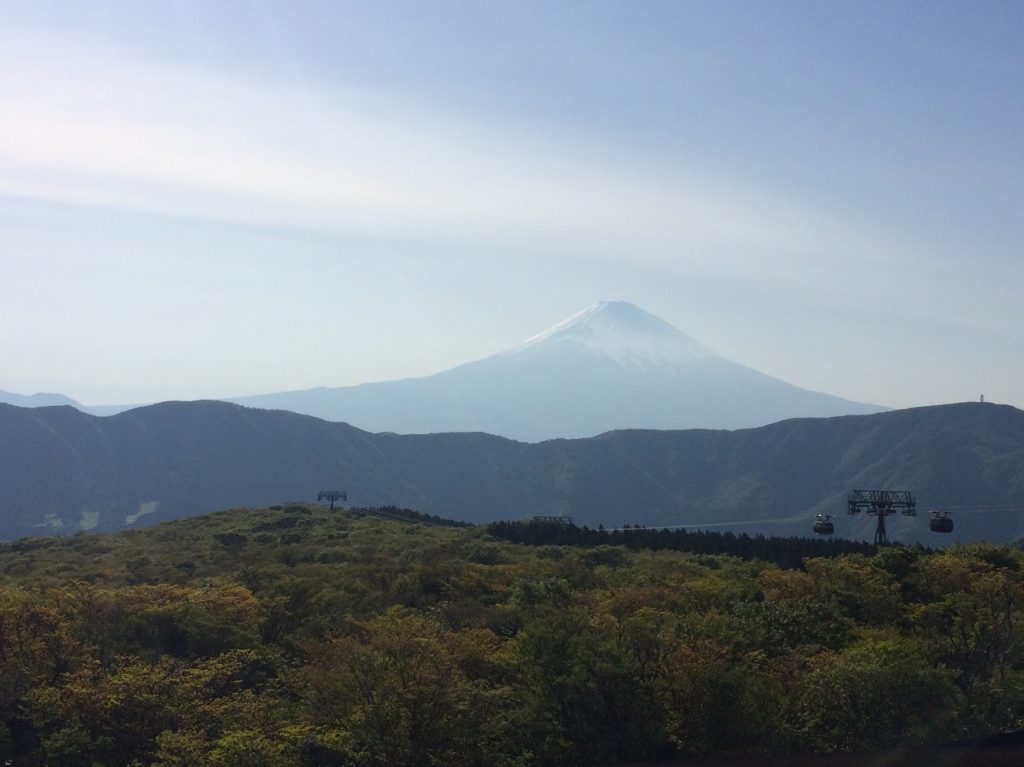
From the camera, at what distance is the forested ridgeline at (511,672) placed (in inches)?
864

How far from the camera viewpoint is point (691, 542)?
64.8 metres

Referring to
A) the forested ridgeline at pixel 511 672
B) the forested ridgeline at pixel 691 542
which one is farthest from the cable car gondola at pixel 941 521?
the forested ridgeline at pixel 511 672

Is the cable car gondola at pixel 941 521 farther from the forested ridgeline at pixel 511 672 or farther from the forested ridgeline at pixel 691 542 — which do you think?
the forested ridgeline at pixel 511 672

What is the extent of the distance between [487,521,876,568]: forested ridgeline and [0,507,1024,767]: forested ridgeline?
19.6m

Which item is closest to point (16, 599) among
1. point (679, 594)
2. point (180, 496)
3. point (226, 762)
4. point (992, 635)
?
point (226, 762)

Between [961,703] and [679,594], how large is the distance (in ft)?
42.2

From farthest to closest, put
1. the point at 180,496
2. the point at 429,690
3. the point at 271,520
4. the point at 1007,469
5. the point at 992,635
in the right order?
the point at 180,496 → the point at 1007,469 → the point at 271,520 → the point at 992,635 → the point at 429,690

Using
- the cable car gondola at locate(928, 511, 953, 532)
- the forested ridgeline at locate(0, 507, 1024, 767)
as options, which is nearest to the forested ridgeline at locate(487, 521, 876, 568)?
the cable car gondola at locate(928, 511, 953, 532)

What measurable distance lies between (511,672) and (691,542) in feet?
136

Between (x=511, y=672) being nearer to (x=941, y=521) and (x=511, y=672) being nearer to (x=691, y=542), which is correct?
(x=941, y=521)

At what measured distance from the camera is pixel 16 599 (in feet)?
98.1

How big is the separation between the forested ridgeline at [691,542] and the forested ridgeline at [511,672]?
19.6 metres

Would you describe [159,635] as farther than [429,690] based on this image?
Yes

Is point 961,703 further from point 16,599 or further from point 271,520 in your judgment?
point 271,520
